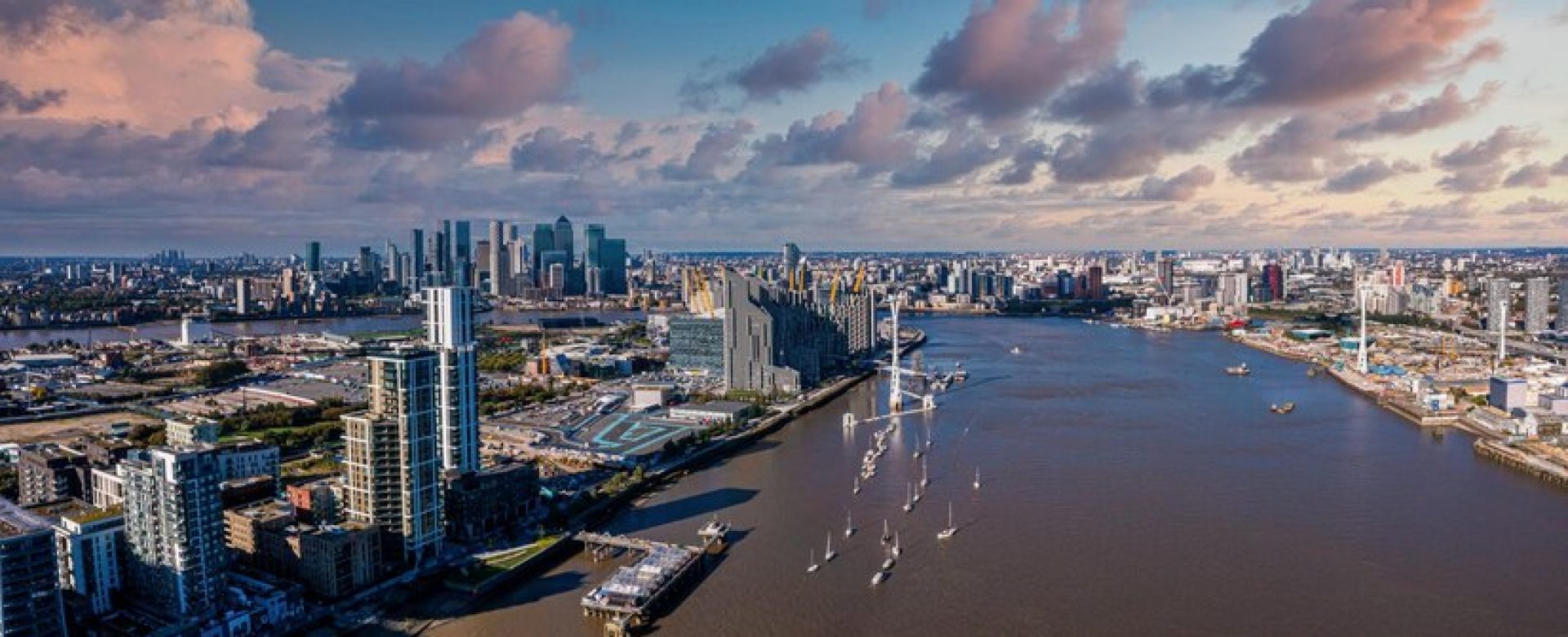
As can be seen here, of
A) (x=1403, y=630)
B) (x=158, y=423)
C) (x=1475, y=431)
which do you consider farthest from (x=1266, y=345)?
(x=158, y=423)

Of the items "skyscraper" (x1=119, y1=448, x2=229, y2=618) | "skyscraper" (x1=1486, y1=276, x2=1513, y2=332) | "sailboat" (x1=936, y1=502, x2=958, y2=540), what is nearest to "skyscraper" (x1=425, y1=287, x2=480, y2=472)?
"skyscraper" (x1=119, y1=448, x2=229, y2=618)

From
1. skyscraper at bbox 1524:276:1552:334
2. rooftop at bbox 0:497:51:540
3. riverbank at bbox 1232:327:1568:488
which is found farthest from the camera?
skyscraper at bbox 1524:276:1552:334

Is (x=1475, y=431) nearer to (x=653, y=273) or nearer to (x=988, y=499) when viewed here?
(x=988, y=499)

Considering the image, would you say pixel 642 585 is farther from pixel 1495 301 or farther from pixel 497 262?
pixel 497 262

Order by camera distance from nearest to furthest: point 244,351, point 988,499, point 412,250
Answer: point 988,499 < point 244,351 < point 412,250

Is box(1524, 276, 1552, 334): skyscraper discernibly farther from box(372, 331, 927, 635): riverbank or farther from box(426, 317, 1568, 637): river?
box(372, 331, 927, 635): riverbank

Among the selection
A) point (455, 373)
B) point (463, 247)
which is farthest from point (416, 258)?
point (455, 373)
